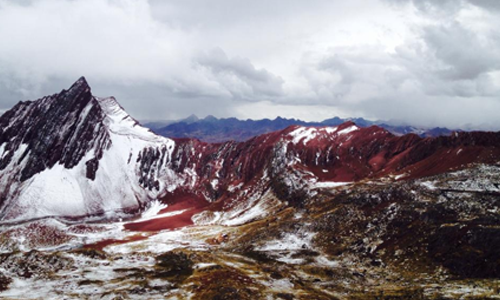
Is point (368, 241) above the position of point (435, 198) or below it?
below

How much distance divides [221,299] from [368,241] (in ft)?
198

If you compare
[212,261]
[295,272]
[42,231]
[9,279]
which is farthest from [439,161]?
[42,231]

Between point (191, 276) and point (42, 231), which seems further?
point (42, 231)

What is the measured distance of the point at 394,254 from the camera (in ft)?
339

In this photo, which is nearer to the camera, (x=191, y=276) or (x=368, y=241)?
(x=191, y=276)

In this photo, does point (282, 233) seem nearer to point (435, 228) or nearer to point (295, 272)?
point (295, 272)

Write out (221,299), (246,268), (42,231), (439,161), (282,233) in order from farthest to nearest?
A: (42,231) < (439,161) < (282,233) < (246,268) < (221,299)

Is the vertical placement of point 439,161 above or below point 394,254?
above

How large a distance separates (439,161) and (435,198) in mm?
60775

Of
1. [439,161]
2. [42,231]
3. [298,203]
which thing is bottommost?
[42,231]

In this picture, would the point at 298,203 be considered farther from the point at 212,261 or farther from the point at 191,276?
the point at 191,276

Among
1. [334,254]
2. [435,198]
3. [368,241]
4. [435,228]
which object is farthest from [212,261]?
[435,198]

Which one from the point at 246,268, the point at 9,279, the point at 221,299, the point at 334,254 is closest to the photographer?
→ the point at 221,299

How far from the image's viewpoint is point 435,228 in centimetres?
10394
